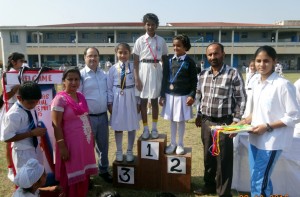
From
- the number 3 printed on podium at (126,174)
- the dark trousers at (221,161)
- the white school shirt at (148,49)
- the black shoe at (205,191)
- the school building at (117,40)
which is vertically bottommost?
the black shoe at (205,191)

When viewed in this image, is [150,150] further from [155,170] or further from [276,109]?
[276,109]

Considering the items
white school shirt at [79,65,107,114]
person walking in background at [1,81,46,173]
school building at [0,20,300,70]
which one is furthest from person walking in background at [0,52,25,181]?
school building at [0,20,300,70]

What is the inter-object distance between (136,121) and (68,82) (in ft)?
4.02

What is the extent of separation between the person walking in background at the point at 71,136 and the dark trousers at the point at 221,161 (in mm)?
1491

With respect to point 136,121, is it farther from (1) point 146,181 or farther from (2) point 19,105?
(2) point 19,105

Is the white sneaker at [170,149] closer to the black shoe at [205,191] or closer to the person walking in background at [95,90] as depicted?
A: the black shoe at [205,191]

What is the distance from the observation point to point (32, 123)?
9.20 ft

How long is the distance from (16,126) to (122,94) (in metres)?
1.48

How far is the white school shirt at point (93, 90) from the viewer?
3666 mm

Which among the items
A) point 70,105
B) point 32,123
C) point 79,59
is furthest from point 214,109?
point 79,59

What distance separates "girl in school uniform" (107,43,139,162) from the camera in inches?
149

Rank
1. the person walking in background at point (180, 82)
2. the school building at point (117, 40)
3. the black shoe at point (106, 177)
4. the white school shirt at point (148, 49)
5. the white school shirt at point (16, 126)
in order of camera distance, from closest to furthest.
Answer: the white school shirt at point (16, 126) → the person walking in background at point (180, 82) → the white school shirt at point (148, 49) → the black shoe at point (106, 177) → the school building at point (117, 40)

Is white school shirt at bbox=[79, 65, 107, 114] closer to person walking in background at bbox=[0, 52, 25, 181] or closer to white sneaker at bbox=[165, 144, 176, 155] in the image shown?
person walking in background at bbox=[0, 52, 25, 181]

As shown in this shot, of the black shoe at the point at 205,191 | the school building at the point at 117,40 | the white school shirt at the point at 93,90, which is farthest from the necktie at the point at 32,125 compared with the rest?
the school building at the point at 117,40
